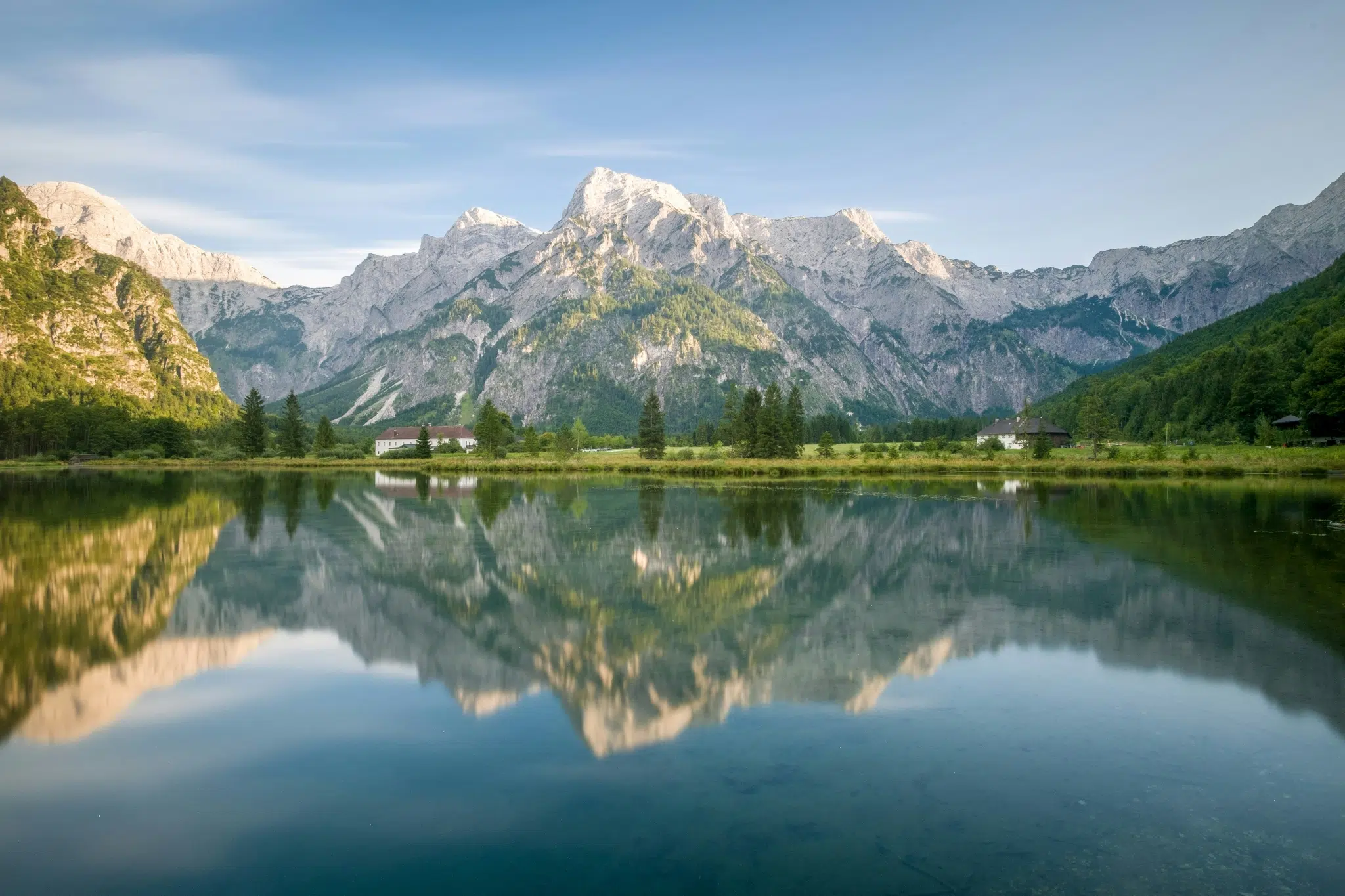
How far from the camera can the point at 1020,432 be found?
144 metres

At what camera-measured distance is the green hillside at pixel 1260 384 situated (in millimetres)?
87625

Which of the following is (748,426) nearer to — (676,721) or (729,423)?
(729,423)

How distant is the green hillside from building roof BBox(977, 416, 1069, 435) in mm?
6339

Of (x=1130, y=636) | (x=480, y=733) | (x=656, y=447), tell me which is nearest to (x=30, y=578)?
(x=480, y=733)

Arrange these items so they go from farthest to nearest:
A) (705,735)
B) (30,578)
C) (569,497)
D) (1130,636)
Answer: (569,497) → (30,578) → (1130,636) → (705,735)

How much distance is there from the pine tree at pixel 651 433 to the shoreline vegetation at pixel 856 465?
2.19 m

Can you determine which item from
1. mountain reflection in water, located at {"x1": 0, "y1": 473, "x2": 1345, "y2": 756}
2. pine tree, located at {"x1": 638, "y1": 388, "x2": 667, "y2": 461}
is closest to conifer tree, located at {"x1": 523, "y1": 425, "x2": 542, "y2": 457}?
pine tree, located at {"x1": 638, "y1": 388, "x2": 667, "y2": 461}

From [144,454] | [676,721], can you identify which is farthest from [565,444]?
[676,721]

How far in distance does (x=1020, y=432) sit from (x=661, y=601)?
136233 millimetres

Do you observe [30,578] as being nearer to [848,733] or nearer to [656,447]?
Result: [848,733]

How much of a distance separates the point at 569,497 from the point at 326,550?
30920 millimetres

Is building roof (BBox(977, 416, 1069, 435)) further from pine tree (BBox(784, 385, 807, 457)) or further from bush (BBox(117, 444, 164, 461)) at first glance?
bush (BBox(117, 444, 164, 461))

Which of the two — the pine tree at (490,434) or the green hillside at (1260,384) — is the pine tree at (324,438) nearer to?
the pine tree at (490,434)

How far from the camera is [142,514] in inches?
1868
